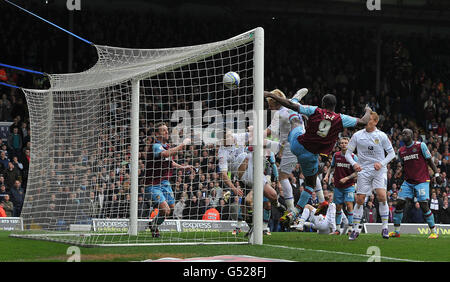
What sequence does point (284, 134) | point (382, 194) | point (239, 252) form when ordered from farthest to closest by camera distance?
point (382, 194) < point (284, 134) < point (239, 252)

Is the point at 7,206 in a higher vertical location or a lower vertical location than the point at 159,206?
lower

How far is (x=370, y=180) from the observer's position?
12602 mm

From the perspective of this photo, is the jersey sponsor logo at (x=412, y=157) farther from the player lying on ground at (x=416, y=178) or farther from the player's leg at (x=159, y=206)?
the player's leg at (x=159, y=206)

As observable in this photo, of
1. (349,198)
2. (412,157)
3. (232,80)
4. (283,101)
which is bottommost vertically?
Answer: (349,198)

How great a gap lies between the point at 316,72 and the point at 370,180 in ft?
57.7

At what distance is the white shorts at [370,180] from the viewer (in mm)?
12461

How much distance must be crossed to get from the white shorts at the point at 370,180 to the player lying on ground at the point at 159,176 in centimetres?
350

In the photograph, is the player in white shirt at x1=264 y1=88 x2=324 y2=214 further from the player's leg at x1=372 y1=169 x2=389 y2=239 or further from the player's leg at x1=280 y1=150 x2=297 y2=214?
the player's leg at x1=372 y1=169 x2=389 y2=239

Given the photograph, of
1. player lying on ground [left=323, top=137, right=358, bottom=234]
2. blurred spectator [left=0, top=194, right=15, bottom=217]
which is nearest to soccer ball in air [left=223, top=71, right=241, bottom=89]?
player lying on ground [left=323, top=137, right=358, bottom=234]

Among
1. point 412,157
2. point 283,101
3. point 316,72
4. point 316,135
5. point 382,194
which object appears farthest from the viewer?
point 316,72

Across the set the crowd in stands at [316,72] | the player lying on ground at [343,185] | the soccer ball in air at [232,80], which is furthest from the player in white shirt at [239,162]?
the crowd in stands at [316,72]

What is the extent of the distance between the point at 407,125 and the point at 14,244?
784 inches

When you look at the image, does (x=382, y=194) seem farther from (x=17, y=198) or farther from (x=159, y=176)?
(x=17, y=198)

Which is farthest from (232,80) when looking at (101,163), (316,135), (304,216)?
(304,216)
